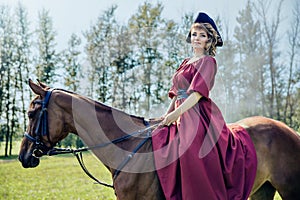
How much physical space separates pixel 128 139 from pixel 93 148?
1.19ft

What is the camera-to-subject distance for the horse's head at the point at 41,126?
316cm

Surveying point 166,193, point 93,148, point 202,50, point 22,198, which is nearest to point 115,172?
point 93,148

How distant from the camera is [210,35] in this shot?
349 centimetres

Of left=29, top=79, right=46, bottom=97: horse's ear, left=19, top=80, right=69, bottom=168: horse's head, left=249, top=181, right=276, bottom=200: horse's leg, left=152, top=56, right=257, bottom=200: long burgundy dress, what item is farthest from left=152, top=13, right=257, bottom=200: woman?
left=29, top=79, right=46, bottom=97: horse's ear

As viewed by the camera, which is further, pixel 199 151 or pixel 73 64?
pixel 73 64

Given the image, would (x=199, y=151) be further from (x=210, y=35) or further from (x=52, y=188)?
(x=52, y=188)

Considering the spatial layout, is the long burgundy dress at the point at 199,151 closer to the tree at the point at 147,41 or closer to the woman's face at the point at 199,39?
the woman's face at the point at 199,39

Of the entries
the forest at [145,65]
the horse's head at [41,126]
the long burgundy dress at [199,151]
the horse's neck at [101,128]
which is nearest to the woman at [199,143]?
the long burgundy dress at [199,151]

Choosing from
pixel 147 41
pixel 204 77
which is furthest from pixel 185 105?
pixel 147 41

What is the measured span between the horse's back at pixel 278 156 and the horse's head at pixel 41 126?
2206 millimetres

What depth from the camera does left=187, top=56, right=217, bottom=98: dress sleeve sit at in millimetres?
3143

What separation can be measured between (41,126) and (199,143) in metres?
1.54

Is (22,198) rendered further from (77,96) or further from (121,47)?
(121,47)

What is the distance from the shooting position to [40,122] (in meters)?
3.15
